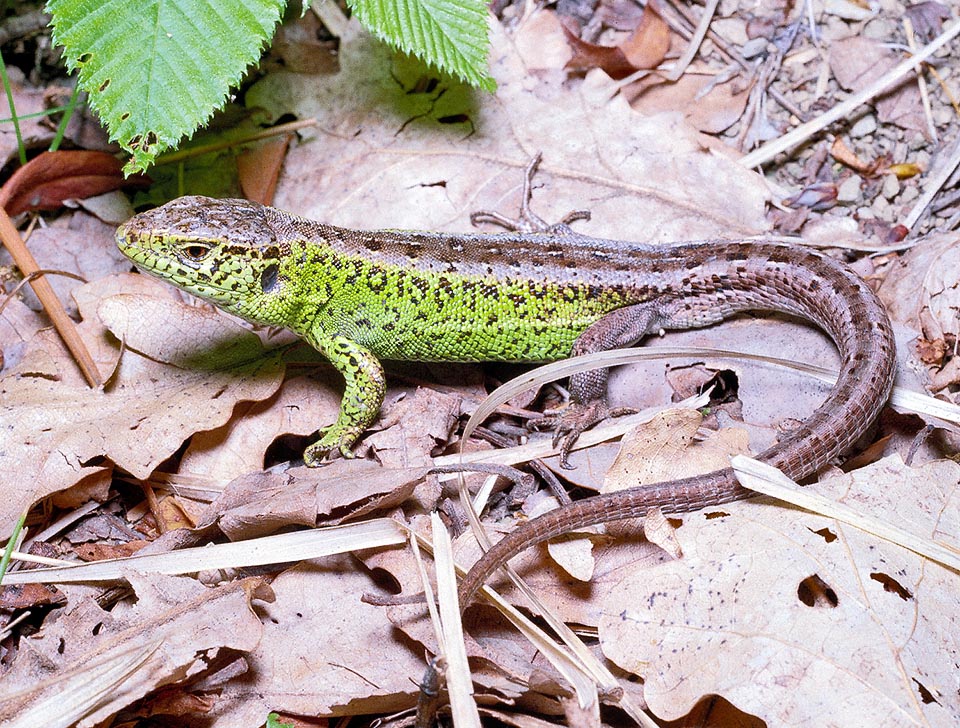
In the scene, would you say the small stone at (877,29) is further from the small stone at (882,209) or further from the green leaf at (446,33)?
the green leaf at (446,33)

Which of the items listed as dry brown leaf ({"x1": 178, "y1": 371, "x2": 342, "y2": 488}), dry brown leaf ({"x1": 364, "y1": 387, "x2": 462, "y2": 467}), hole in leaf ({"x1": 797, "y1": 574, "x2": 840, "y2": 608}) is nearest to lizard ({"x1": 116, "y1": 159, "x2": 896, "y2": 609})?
dry brown leaf ({"x1": 364, "y1": 387, "x2": 462, "y2": 467})

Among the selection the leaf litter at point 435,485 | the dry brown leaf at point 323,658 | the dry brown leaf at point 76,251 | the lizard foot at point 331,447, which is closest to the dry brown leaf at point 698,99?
the leaf litter at point 435,485

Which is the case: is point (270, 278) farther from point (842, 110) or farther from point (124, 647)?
point (842, 110)

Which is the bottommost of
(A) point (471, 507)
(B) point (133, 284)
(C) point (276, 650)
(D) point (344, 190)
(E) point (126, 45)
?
(C) point (276, 650)

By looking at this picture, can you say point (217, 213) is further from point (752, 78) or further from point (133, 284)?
point (752, 78)

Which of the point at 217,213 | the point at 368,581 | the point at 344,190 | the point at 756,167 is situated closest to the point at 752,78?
the point at 756,167

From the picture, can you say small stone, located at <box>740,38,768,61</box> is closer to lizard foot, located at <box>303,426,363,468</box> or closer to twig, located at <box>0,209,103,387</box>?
lizard foot, located at <box>303,426,363,468</box>

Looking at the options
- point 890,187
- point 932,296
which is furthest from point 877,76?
point 932,296
